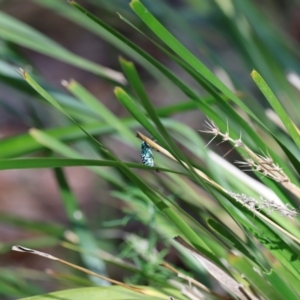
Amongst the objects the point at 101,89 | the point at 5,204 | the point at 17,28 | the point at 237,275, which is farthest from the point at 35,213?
the point at 237,275

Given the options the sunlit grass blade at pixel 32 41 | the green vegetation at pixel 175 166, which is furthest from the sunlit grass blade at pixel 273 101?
the sunlit grass blade at pixel 32 41

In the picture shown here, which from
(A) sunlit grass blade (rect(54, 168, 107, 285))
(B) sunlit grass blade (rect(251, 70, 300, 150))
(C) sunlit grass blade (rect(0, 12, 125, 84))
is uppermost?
(C) sunlit grass blade (rect(0, 12, 125, 84))

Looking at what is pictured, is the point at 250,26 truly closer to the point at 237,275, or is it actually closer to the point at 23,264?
the point at 237,275

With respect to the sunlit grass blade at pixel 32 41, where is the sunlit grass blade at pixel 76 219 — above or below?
below

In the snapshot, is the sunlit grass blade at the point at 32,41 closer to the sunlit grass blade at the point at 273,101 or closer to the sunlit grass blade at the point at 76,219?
the sunlit grass blade at the point at 76,219

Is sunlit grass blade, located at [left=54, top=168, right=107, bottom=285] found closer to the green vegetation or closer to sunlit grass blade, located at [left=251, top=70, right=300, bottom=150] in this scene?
the green vegetation

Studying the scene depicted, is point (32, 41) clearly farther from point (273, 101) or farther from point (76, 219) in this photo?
point (273, 101)

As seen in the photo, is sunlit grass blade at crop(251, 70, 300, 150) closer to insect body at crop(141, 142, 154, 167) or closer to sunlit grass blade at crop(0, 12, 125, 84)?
insect body at crop(141, 142, 154, 167)

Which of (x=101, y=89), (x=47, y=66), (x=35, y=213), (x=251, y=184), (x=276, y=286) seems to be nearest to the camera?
(x=276, y=286)

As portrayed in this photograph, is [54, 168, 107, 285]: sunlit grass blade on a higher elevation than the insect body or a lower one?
higher

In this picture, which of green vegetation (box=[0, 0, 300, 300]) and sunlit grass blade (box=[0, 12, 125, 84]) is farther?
sunlit grass blade (box=[0, 12, 125, 84])

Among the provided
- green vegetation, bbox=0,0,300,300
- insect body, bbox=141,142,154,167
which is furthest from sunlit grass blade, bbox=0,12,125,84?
insect body, bbox=141,142,154,167
